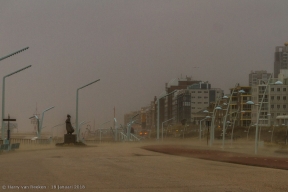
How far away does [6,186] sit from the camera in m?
17.3

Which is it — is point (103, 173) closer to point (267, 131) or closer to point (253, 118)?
point (267, 131)

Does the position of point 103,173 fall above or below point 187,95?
below

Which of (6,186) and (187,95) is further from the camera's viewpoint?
(187,95)

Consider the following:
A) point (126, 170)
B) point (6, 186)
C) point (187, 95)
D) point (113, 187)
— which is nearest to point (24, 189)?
point (6, 186)

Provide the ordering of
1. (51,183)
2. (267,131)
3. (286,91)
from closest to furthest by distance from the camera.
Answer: (51,183)
(267,131)
(286,91)

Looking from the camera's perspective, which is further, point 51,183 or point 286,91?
point 286,91

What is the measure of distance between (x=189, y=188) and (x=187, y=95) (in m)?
177

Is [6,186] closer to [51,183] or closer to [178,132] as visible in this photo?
[51,183]

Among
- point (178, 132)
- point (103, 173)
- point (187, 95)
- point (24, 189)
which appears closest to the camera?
point (24, 189)

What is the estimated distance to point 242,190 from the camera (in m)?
17.2

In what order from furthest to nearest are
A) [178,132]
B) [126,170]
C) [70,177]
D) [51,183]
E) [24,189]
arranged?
1. [178,132]
2. [126,170]
3. [70,177]
4. [51,183]
5. [24,189]

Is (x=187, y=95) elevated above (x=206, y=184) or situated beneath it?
elevated above

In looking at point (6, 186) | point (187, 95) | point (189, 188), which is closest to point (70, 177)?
point (6, 186)

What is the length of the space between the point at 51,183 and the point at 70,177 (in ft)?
7.28
